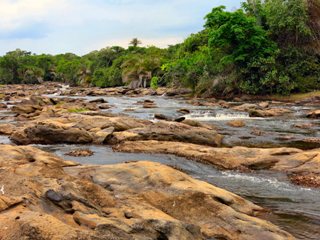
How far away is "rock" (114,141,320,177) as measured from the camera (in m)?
13.9

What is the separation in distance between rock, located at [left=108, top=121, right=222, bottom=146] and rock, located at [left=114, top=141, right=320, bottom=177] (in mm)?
1969

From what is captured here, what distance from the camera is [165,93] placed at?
6147cm

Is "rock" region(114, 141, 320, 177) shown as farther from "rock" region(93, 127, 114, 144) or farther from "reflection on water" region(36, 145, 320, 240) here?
"rock" region(93, 127, 114, 144)

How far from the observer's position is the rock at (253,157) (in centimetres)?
1385

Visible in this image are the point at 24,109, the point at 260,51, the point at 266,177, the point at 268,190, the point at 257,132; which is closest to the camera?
the point at 268,190

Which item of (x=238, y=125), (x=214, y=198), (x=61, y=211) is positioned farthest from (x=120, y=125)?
(x=61, y=211)

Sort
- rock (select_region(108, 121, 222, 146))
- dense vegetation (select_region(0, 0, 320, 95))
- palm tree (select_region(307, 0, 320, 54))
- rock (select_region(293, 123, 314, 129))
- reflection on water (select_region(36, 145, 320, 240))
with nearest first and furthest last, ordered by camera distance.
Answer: reflection on water (select_region(36, 145, 320, 240)), rock (select_region(108, 121, 222, 146)), rock (select_region(293, 123, 314, 129)), dense vegetation (select_region(0, 0, 320, 95)), palm tree (select_region(307, 0, 320, 54))

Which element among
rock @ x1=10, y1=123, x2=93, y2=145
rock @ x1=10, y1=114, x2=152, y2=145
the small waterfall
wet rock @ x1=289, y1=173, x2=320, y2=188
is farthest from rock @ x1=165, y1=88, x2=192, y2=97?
wet rock @ x1=289, y1=173, x2=320, y2=188

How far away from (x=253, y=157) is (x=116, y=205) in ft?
26.6

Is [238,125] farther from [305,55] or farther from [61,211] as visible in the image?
[305,55]

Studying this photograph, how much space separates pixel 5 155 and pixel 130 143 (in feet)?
22.9

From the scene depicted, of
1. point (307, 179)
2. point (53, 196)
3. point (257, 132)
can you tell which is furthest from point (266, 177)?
point (257, 132)

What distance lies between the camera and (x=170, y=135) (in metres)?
19.1

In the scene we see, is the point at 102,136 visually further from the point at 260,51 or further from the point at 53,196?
the point at 260,51
